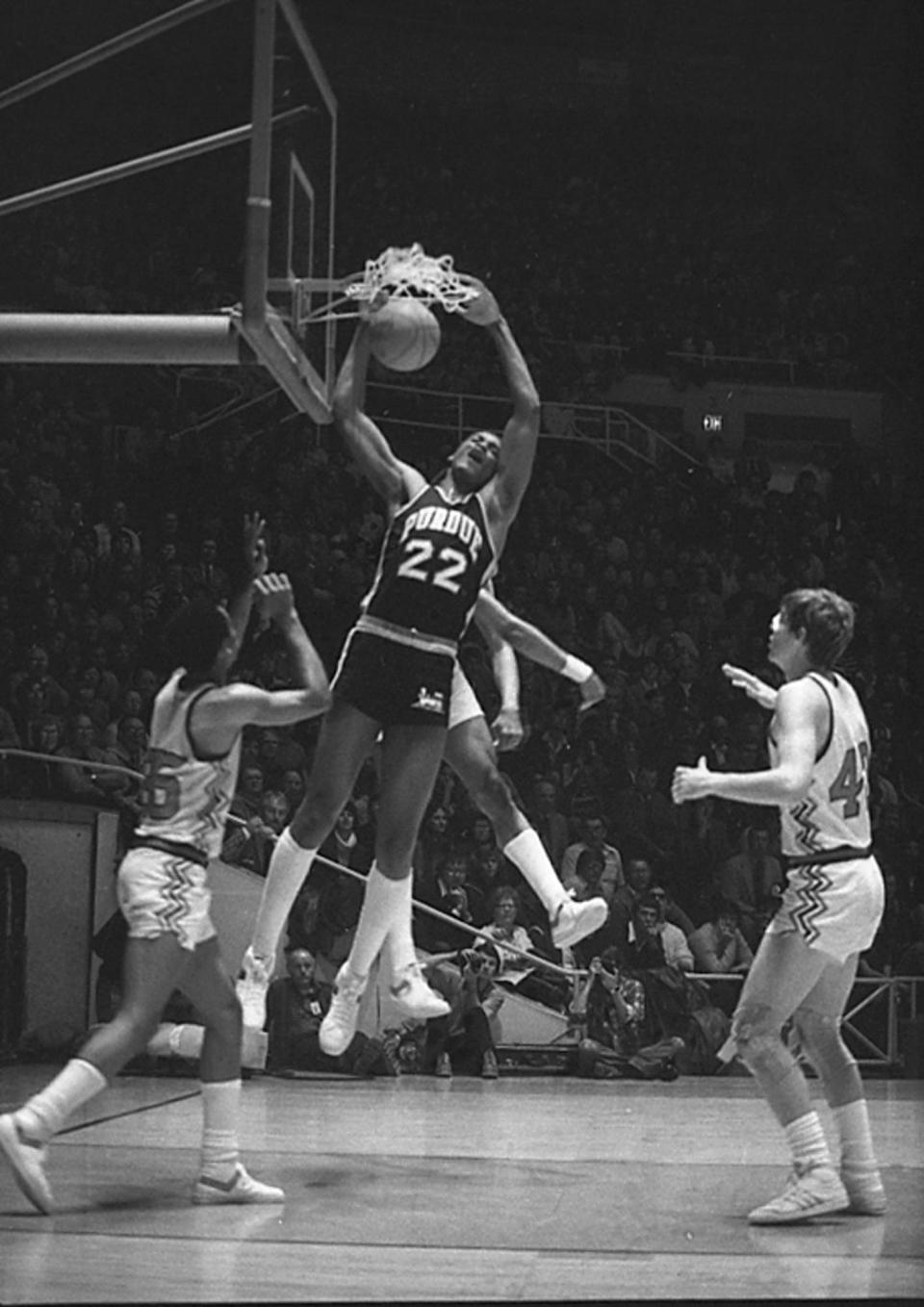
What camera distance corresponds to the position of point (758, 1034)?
5715 mm

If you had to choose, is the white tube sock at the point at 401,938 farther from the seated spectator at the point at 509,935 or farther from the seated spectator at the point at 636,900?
the seated spectator at the point at 636,900

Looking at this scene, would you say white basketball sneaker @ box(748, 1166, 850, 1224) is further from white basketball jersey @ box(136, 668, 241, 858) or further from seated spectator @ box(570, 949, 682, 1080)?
seated spectator @ box(570, 949, 682, 1080)

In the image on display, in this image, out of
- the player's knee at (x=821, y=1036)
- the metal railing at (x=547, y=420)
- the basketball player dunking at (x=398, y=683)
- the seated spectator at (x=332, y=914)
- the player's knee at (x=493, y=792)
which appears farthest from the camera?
the metal railing at (x=547, y=420)

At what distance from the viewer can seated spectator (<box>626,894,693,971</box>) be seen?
10.6 meters

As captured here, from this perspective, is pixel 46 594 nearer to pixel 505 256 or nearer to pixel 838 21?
pixel 505 256

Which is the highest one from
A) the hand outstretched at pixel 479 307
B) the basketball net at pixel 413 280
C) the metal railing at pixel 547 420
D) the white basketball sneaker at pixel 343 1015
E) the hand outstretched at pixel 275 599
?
the metal railing at pixel 547 420

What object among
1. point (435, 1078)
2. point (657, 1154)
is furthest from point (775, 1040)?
point (435, 1078)

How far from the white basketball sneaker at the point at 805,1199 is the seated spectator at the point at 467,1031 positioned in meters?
4.51

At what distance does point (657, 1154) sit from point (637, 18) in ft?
17.4

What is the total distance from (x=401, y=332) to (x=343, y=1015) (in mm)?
2370

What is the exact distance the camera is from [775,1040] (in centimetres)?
574

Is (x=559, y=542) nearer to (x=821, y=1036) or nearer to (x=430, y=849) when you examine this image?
(x=430, y=849)

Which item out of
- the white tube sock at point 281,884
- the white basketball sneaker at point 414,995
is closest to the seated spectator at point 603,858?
the white basketball sneaker at point 414,995

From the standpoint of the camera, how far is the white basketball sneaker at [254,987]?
21.1 ft
